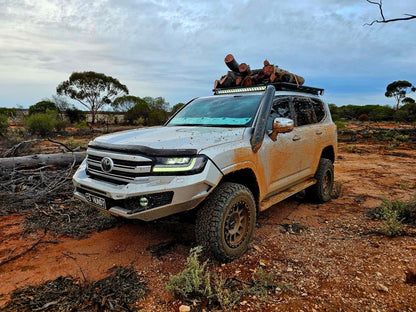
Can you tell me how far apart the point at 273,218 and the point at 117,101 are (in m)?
31.4

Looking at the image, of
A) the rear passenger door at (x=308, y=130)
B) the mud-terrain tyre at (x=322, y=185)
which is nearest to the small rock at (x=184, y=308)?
the rear passenger door at (x=308, y=130)

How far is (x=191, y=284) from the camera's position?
7.98 ft

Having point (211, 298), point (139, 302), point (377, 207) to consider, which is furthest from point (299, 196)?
point (139, 302)

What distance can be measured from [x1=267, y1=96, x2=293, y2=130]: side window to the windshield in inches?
10.2

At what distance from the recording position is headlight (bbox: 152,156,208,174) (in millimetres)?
2461

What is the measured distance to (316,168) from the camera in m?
4.73

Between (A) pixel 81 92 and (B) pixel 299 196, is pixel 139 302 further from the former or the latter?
(A) pixel 81 92

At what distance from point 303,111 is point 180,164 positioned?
2705mm

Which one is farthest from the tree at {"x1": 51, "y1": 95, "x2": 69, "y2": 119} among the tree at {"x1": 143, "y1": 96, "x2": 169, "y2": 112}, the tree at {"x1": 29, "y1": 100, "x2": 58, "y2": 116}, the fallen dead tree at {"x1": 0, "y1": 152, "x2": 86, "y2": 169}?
the fallen dead tree at {"x1": 0, "y1": 152, "x2": 86, "y2": 169}

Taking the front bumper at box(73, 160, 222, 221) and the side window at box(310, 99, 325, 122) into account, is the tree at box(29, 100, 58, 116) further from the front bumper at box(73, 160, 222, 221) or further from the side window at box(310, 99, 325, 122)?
the front bumper at box(73, 160, 222, 221)

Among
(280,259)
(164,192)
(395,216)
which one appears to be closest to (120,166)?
(164,192)

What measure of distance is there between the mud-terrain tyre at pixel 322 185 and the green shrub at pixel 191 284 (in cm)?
309

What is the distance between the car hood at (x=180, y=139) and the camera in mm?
2602

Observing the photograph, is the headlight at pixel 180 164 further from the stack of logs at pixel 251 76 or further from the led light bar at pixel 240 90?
the stack of logs at pixel 251 76
